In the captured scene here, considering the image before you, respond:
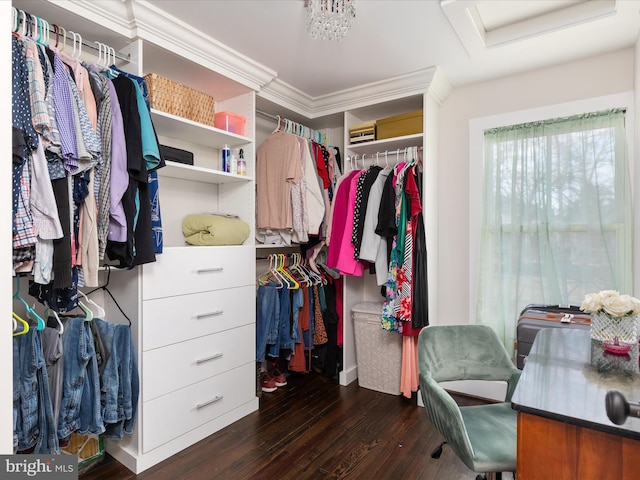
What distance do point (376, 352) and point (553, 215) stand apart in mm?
1610

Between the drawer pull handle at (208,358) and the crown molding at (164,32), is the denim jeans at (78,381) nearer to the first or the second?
the drawer pull handle at (208,358)

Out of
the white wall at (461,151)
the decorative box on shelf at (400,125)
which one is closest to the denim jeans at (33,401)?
the white wall at (461,151)

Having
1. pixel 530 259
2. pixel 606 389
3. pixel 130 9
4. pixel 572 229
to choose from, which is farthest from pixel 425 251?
pixel 130 9

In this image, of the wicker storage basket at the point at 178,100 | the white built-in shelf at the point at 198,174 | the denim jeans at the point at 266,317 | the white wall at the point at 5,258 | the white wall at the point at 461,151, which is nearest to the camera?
the white wall at the point at 5,258

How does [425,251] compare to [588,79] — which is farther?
[425,251]

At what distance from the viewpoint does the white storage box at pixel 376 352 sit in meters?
2.84

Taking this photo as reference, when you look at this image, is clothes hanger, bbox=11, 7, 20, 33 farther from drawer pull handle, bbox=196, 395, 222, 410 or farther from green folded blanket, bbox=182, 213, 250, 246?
drawer pull handle, bbox=196, 395, 222, 410

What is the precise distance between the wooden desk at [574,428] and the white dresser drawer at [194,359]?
1723 mm

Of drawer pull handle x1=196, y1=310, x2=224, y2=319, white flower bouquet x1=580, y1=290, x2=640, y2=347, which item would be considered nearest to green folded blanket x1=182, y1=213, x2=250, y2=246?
drawer pull handle x1=196, y1=310, x2=224, y2=319

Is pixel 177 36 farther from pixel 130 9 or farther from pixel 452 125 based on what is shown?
pixel 452 125

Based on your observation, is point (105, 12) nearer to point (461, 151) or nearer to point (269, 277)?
point (269, 277)

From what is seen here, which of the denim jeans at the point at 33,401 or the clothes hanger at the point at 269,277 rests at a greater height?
the clothes hanger at the point at 269,277

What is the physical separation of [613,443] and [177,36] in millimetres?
2461

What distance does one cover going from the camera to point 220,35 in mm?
2137
